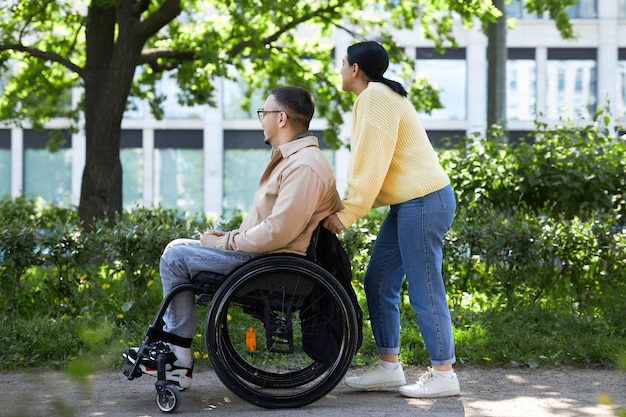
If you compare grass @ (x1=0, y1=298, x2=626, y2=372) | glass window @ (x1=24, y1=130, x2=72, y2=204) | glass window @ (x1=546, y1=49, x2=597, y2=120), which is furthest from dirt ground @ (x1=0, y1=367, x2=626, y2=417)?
glass window @ (x1=546, y1=49, x2=597, y2=120)

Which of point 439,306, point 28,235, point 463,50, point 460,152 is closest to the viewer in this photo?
point 439,306

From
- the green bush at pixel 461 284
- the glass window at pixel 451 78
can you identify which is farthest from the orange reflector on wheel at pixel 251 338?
the glass window at pixel 451 78

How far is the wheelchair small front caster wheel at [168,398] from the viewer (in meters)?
3.90

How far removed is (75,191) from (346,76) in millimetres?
25135

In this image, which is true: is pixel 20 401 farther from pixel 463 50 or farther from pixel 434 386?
pixel 463 50

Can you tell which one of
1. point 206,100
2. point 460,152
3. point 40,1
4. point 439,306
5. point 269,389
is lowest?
point 269,389

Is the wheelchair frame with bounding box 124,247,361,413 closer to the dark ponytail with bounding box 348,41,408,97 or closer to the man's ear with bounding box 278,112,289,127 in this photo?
the man's ear with bounding box 278,112,289,127

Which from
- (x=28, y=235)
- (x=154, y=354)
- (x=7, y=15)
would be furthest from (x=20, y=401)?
(x=7, y=15)

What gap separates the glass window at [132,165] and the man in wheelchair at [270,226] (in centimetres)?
2443

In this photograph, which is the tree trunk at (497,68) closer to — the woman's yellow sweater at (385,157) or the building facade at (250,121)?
the woman's yellow sweater at (385,157)

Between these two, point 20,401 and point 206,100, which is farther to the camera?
point 206,100

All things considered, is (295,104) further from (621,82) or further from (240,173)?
(621,82)

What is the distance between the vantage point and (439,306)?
428 centimetres

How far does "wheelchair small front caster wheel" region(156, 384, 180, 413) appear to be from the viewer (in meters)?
3.90
